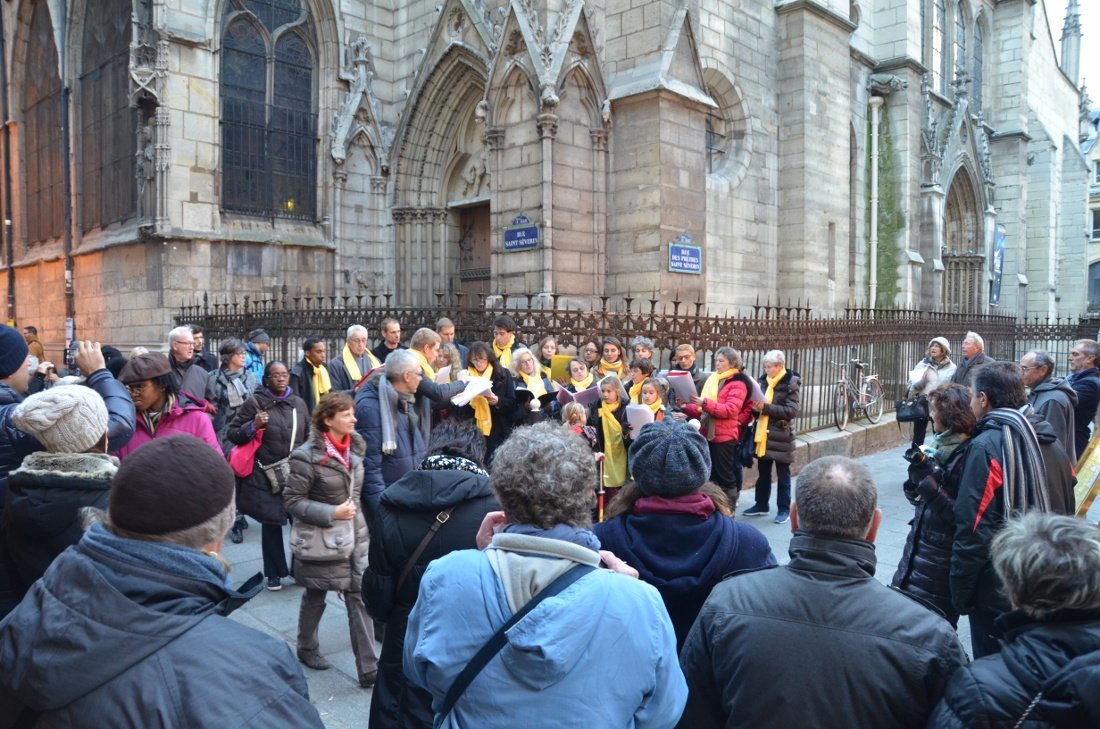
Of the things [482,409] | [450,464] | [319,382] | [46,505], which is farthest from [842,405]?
[46,505]

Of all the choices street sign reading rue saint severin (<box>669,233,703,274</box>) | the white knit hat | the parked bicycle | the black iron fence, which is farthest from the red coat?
street sign reading rue saint severin (<box>669,233,703,274</box>)

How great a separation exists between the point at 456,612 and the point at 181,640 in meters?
0.64

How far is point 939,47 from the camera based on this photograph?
910 inches

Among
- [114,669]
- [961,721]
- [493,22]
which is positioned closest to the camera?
[114,669]

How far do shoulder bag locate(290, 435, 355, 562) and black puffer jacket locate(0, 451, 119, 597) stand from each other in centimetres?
156

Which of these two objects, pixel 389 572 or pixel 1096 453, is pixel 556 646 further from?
pixel 1096 453

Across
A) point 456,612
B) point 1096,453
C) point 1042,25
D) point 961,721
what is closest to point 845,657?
point 961,721

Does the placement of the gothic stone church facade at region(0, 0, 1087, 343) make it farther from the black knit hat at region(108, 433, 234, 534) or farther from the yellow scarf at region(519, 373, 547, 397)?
the black knit hat at region(108, 433, 234, 534)

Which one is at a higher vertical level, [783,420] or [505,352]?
[505,352]

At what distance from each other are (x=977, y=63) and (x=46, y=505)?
31.5 m

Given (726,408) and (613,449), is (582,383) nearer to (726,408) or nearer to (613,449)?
(613,449)

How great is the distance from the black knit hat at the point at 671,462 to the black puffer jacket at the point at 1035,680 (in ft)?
3.11

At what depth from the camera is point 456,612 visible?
6.29ft

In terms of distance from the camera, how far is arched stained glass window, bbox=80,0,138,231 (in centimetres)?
1527
